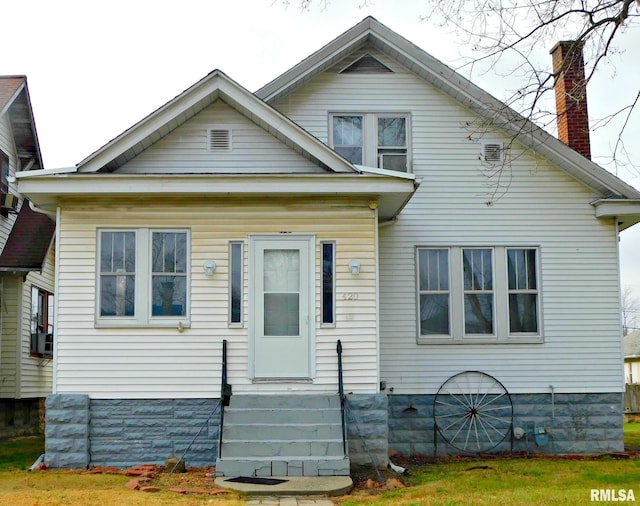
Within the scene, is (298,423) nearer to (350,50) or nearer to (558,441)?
(558,441)

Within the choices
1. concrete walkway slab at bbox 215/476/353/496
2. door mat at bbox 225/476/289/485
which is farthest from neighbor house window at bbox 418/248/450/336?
door mat at bbox 225/476/289/485

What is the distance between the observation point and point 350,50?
48.7ft

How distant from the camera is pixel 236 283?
40.6ft

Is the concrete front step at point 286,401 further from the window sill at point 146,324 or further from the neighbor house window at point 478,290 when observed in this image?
the neighbor house window at point 478,290

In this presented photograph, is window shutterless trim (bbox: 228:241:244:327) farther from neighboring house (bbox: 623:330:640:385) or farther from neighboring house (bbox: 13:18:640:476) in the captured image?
neighboring house (bbox: 623:330:640:385)

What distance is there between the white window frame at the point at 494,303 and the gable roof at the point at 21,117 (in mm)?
9784

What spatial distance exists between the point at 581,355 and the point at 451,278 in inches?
99.3

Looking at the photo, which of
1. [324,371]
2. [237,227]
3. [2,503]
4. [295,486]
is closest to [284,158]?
[237,227]

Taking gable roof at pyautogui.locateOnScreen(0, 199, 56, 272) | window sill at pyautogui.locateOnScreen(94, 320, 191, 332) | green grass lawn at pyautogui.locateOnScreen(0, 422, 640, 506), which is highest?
gable roof at pyautogui.locateOnScreen(0, 199, 56, 272)

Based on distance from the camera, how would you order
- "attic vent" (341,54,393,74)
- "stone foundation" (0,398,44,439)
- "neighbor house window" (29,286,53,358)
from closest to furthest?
"attic vent" (341,54,393,74) < "stone foundation" (0,398,44,439) < "neighbor house window" (29,286,53,358)

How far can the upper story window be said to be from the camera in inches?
581

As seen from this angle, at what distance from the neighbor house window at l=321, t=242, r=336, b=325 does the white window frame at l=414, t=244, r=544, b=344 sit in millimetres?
2606

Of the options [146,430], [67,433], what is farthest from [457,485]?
[67,433]

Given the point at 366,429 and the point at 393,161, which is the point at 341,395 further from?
the point at 393,161
